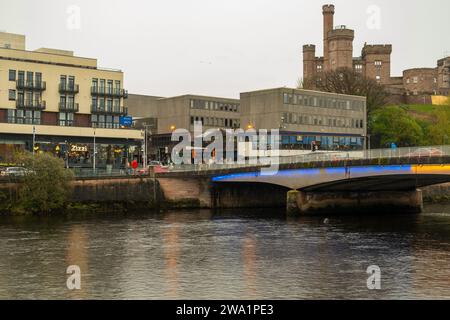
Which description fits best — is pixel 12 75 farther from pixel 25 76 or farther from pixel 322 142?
pixel 322 142

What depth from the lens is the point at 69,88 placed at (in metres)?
103

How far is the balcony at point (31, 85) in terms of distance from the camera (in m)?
97.4

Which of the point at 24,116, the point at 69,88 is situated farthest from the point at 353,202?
the point at 24,116

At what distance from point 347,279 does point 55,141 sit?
7453 cm

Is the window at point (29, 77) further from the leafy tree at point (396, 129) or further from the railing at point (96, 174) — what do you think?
the leafy tree at point (396, 129)

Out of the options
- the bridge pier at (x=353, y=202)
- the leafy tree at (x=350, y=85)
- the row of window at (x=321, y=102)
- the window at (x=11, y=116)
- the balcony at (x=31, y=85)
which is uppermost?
the leafy tree at (x=350, y=85)

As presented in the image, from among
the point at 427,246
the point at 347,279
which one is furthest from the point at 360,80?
the point at 347,279

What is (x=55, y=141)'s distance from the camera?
328ft

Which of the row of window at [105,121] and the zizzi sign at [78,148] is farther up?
the row of window at [105,121]

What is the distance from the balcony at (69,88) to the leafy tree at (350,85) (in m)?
62.4

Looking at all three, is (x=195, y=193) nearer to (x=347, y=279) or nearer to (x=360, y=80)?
(x=347, y=279)

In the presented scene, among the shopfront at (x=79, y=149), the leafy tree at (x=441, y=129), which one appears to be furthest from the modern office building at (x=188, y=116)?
the leafy tree at (x=441, y=129)

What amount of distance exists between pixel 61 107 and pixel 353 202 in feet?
167
